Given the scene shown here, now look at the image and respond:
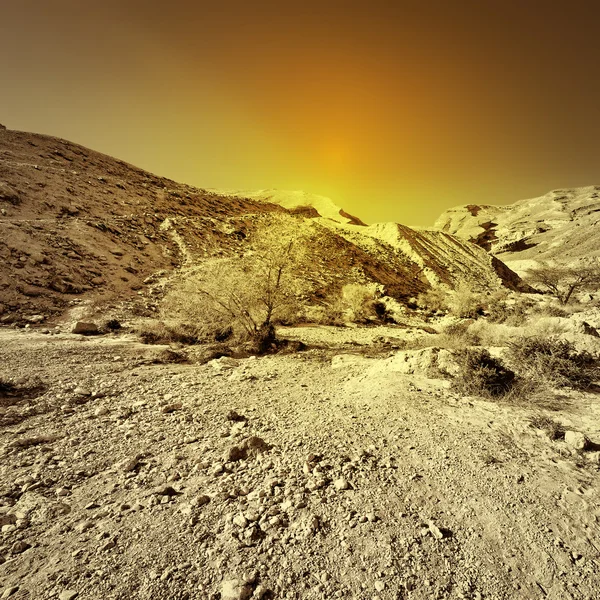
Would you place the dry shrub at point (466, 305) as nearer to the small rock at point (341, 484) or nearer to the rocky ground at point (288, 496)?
the rocky ground at point (288, 496)

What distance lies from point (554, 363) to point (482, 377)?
1598 mm

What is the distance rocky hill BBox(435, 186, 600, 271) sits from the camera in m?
35.8

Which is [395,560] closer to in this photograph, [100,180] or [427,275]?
[427,275]

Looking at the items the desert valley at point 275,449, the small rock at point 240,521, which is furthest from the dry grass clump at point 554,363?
the small rock at point 240,521

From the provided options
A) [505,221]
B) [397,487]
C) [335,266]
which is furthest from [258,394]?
[505,221]

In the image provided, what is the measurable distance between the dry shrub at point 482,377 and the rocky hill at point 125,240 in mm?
11180

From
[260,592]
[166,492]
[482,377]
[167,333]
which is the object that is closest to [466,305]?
[482,377]

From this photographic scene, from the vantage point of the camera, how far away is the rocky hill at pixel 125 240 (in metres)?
12.4

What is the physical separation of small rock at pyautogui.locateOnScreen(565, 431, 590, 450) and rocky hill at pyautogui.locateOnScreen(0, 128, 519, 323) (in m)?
13.2

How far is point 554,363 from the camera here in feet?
19.6

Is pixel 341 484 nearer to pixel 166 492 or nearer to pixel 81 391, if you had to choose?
pixel 166 492

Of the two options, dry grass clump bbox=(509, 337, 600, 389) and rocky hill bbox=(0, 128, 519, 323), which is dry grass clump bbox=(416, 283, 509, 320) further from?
dry grass clump bbox=(509, 337, 600, 389)

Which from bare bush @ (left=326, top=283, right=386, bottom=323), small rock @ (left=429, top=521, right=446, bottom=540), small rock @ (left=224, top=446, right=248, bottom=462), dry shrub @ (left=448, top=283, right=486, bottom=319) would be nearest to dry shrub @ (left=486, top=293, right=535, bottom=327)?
dry shrub @ (left=448, top=283, right=486, bottom=319)

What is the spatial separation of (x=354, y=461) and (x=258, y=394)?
250 centimetres
